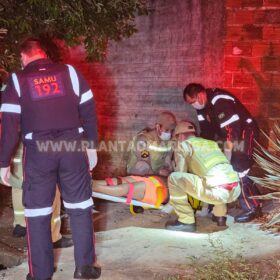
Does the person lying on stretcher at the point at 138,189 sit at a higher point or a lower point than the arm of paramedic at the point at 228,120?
lower

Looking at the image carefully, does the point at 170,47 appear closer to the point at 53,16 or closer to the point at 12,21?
the point at 53,16

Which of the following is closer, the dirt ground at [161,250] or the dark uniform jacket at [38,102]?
the dark uniform jacket at [38,102]

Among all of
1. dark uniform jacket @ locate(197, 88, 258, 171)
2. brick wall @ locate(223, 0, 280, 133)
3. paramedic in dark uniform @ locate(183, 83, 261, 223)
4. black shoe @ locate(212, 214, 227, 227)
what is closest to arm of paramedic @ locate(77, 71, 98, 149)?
paramedic in dark uniform @ locate(183, 83, 261, 223)

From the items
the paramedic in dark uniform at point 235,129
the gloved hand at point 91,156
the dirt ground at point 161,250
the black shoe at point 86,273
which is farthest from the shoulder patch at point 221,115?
the black shoe at point 86,273

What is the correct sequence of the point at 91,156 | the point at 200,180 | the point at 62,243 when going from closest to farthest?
the point at 91,156 < the point at 62,243 < the point at 200,180

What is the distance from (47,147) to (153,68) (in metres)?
3.91

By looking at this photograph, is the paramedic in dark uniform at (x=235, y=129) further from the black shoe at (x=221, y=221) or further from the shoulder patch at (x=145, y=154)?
the shoulder patch at (x=145, y=154)

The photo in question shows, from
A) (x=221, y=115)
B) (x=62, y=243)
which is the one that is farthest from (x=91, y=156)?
(x=221, y=115)

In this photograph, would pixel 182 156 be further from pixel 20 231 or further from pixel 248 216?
pixel 20 231

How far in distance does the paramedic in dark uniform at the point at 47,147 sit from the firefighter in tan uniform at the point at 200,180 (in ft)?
5.49

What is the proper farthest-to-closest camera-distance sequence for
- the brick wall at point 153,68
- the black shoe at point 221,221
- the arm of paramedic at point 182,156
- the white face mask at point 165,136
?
the white face mask at point 165,136 < the brick wall at point 153,68 < the black shoe at point 221,221 < the arm of paramedic at point 182,156

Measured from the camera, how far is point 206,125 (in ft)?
19.2

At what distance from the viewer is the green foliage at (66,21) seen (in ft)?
16.3

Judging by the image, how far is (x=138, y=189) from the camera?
5.61 meters
